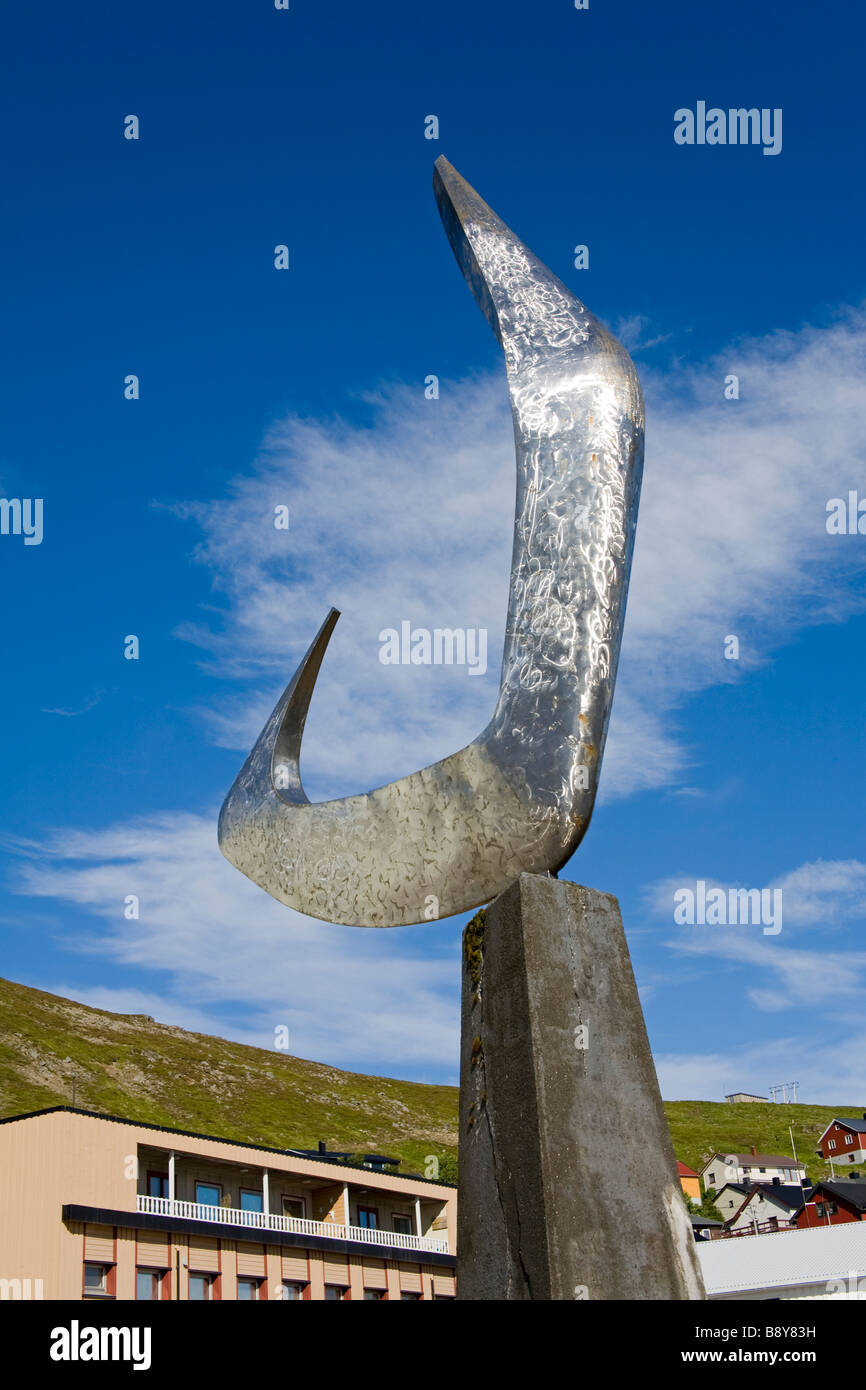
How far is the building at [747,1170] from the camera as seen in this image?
8356 cm

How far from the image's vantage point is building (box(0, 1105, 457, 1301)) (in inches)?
1086

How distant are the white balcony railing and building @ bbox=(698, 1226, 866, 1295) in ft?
29.9

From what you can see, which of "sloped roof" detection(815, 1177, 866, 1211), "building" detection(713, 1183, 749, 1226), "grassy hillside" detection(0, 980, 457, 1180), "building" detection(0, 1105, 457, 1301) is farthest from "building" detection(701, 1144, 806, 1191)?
"building" detection(0, 1105, 457, 1301)

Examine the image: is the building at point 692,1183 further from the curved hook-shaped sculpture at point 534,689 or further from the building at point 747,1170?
the curved hook-shaped sculpture at point 534,689

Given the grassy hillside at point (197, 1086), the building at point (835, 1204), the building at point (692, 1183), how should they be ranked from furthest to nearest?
the building at point (692, 1183) < the grassy hillside at point (197, 1086) < the building at point (835, 1204)

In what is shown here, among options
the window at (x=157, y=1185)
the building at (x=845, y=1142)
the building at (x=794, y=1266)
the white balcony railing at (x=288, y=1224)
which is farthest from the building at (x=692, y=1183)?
the window at (x=157, y=1185)

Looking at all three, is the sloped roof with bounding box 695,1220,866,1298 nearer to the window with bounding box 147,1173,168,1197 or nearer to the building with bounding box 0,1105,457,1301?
the building with bounding box 0,1105,457,1301

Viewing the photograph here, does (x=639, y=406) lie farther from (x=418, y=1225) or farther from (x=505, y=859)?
(x=418, y=1225)

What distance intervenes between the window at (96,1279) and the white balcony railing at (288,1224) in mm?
1471

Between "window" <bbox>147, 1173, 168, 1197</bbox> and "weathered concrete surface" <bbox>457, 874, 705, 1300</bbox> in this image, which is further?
"window" <bbox>147, 1173, 168, 1197</bbox>

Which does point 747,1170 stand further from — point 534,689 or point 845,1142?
point 534,689
